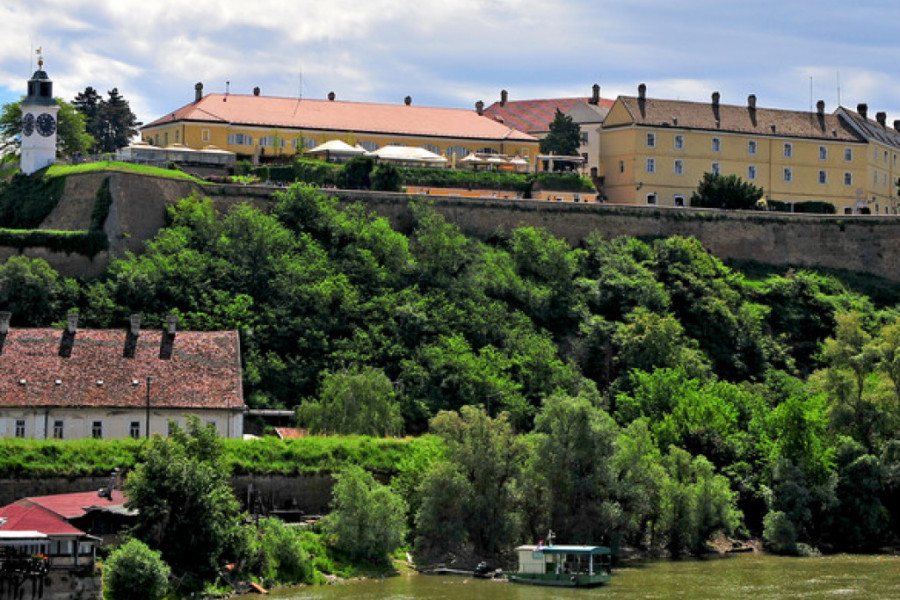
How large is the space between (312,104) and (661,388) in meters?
37.1

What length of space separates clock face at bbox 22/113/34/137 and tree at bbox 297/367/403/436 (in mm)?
24601

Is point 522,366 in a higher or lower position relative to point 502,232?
lower

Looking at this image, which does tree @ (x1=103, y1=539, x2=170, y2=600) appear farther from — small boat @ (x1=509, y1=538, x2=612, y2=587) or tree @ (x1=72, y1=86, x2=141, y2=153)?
tree @ (x1=72, y1=86, x2=141, y2=153)

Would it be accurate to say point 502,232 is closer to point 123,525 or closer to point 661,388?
point 661,388

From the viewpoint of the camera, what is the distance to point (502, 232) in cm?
8912

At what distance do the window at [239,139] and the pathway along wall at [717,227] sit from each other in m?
11.9

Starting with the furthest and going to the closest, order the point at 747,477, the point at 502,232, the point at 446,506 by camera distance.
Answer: the point at 502,232 < the point at 747,477 < the point at 446,506

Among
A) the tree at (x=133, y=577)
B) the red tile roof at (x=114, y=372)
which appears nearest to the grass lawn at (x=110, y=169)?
the red tile roof at (x=114, y=372)

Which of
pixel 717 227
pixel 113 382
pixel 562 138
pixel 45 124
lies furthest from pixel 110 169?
pixel 717 227

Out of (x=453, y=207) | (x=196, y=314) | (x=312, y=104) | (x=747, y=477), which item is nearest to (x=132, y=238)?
(x=196, y=314)

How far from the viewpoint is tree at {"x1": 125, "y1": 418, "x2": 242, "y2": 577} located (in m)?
51.7

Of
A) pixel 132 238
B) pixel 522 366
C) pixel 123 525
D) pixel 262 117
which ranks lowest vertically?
pixel 123 525

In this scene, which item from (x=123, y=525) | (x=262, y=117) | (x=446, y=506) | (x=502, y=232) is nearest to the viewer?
(x=123, y=525)

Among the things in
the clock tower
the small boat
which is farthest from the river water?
the clock tower
